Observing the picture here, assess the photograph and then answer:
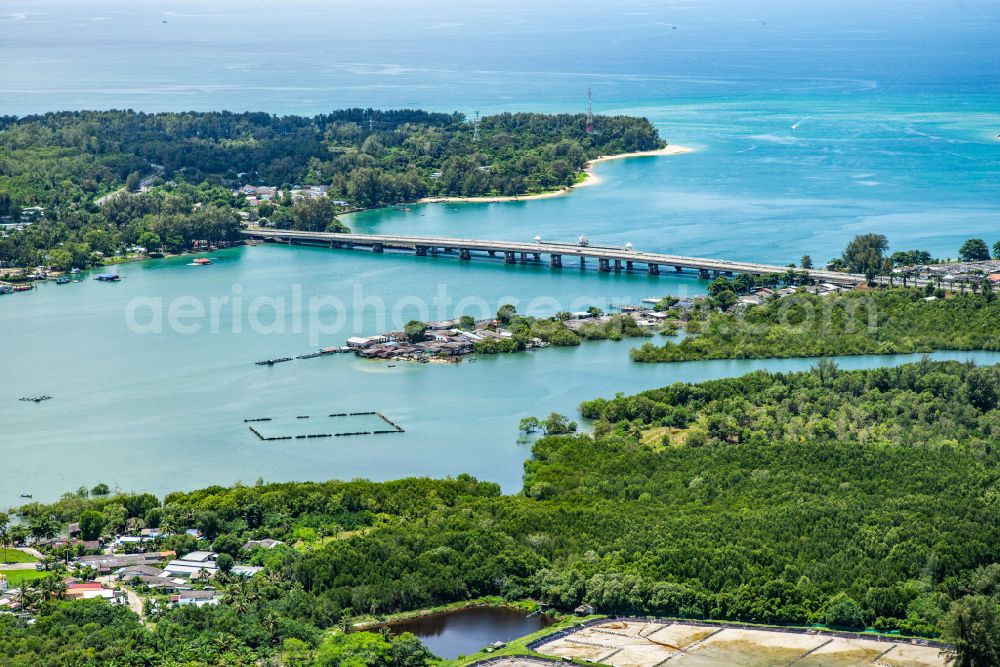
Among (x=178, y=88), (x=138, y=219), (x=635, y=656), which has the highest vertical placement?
(x=178, y=88)

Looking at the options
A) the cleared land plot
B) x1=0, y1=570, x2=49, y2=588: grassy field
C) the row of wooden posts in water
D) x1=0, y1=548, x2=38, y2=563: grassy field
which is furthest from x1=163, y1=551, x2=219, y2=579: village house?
the row of wooden posts in water

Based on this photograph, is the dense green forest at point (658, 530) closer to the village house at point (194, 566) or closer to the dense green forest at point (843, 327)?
the village house at point (194, 566)

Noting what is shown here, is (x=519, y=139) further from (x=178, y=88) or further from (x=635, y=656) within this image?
(x=635, y=656)

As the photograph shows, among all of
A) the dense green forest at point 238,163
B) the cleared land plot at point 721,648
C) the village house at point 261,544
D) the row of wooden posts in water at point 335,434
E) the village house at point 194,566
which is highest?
the dense green forest at point 238,163

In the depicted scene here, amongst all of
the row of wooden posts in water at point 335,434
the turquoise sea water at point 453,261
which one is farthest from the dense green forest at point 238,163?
the row of wooden posts in water at point 335,434

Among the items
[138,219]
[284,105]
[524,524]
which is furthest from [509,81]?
[524,524]
